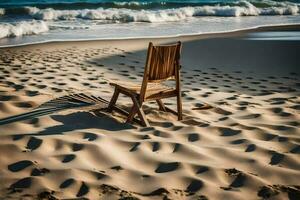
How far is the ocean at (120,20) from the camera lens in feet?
48.0

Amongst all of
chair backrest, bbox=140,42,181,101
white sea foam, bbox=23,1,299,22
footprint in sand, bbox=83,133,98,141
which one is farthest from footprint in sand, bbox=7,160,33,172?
white sea foam, bbox=23,1,299,22

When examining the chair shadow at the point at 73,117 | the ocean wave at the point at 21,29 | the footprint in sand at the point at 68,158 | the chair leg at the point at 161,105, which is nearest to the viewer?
the footprint in sand at the point at 68,158

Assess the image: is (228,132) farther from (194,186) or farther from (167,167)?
(194,186)

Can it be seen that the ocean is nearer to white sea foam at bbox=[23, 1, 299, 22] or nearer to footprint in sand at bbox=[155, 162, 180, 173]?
white sea foam at bbox=[23, 1, 299, 22]

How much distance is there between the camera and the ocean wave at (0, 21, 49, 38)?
47.1 ft

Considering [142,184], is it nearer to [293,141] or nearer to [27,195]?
[27,195]

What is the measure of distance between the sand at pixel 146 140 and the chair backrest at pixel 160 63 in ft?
2.01

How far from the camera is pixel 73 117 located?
15.6 feet

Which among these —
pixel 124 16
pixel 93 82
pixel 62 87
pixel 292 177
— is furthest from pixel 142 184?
pixel 124 16

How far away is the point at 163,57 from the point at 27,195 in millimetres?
2286

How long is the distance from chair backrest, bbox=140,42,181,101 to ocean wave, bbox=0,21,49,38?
1122 centimetres

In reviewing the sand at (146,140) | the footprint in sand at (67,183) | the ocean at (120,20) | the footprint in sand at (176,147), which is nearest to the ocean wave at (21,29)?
the ocean at (120,20)

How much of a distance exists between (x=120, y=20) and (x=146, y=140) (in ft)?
58.1

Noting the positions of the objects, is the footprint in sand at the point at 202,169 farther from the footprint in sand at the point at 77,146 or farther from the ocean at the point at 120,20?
the ocean at the point at 120,20
